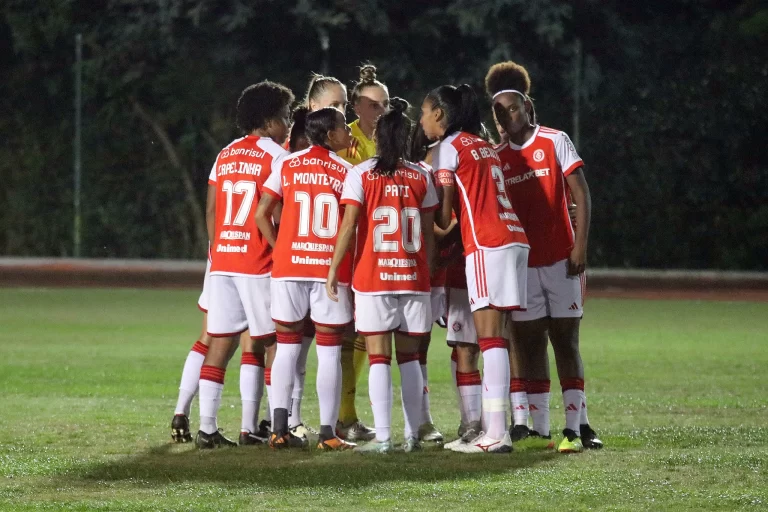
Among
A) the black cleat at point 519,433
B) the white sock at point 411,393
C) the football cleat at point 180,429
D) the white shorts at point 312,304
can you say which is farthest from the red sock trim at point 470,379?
the football cleat at point 180,429

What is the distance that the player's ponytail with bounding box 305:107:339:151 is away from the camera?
769 centimetres

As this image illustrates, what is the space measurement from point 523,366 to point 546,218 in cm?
85

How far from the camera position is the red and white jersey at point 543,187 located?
770 centimetres

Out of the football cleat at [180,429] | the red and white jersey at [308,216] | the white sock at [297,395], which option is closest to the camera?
the red and white jersey at [308,216]

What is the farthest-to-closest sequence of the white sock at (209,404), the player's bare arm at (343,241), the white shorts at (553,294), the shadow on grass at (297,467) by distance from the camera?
1. the white sock at (209,404)
2. the white shorts at (553,294)
3. the player's bare arm at (343,241)
4. the shadow on grass at (297,467)

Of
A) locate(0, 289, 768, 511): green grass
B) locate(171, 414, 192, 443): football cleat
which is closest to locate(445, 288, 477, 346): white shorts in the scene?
locate(0, 289, 768, 511): green grass

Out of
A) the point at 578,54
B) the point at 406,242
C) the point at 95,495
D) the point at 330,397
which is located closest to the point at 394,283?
the point at 406,242

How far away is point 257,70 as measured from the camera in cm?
2930

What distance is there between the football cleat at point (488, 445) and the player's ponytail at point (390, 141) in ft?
4.91

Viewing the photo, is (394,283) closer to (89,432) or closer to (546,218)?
(546,218)

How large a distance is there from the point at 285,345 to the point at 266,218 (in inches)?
27.7

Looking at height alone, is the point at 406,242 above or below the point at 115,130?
below

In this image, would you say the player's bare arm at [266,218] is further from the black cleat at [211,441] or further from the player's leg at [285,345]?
the black cleat at [211,441]

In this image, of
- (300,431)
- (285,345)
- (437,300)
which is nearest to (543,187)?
(437,300)
